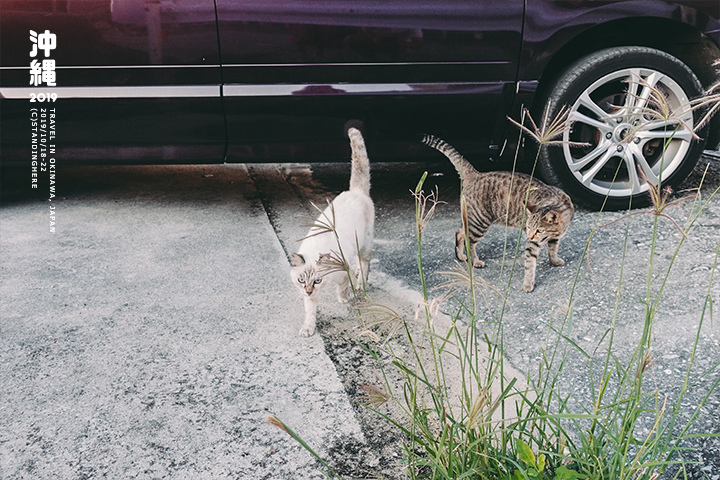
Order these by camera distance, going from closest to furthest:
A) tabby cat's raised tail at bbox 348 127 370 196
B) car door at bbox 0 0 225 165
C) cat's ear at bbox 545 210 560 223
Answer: cat's ear at bbox 545 210 560 223, tabby cat's raised tail at bbox 348 127 370 196, car door at bbox 0 0 225 165

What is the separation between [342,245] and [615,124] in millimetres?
1794

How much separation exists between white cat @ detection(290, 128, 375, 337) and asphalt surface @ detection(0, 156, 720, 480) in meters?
0.14

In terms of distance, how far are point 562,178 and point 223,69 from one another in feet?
6.60

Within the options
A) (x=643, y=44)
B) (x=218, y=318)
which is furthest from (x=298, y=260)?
(x=643, y=44)

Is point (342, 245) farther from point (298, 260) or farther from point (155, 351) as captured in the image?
point (155, 351)

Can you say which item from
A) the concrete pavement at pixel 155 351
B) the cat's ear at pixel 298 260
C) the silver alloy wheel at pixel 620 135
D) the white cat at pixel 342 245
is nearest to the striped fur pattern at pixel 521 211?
the silver alloy wheel at pixel 620 135

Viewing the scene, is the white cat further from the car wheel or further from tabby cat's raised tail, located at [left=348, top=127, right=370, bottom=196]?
the car wheel

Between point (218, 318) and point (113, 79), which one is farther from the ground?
point (113, 79)

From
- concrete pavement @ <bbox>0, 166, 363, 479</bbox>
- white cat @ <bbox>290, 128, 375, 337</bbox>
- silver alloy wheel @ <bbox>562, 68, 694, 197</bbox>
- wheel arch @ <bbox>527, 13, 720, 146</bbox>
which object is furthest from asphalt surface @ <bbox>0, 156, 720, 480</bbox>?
wheel arch @ <bbox>527, 13, 720, 146</bbox>

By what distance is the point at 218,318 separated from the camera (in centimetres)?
279

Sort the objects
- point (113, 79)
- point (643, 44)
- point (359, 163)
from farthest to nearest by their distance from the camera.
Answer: point (643, 44), point (113, 79), point (359, 163)

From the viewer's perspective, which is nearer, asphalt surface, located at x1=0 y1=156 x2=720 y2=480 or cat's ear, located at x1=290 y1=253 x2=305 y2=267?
asphalt surface, located at x1=0 y1=156 x2=720 y2=480

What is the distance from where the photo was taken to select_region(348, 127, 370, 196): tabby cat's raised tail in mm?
3141

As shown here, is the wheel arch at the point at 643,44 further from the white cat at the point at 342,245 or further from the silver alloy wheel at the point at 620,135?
the white cat at the point at 342,245
